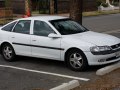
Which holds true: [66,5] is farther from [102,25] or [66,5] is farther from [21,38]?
[21,38]

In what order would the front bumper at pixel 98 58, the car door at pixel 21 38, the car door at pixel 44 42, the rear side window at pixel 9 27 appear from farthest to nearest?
1. the rear side window at pixel 9 27
2. the car door at pixel 21 38
3. the car door at pixel 44 42
4. the front bumper at pixel 98 58

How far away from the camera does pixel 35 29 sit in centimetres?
1048

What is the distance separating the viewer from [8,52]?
11070 mm

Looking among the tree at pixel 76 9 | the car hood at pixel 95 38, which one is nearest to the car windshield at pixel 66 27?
the car hood at pixel 95 38

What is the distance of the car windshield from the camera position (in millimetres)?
10099

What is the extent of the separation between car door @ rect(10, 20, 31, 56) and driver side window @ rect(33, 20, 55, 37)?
0.85ft

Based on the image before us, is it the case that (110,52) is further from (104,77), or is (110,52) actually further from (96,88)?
(96,88)

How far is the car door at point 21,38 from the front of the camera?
414 inches

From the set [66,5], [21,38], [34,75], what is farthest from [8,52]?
[66,5]

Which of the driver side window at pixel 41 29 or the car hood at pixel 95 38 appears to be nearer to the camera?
the car hood at pixel 95 38

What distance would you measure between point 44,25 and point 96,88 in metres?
3.35

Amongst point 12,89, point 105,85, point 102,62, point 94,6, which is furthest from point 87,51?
point 94,6

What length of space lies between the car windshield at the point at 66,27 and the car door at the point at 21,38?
0.85 m

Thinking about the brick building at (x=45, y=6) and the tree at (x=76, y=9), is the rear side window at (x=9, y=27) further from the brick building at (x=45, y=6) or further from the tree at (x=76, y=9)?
the brick building at (x=45, y=6)
